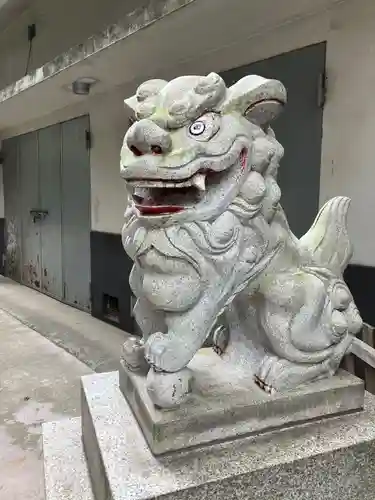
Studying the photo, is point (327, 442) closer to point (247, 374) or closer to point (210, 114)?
point (247, 374)

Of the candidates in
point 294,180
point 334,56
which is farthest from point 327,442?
point 334,56

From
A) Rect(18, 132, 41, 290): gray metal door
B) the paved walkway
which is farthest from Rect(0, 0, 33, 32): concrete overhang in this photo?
the paved walkway

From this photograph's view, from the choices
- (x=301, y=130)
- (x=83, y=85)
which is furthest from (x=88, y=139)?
(x=301, y=130)

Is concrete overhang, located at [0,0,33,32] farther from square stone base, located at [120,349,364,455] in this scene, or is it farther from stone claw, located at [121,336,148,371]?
square stone base, located at [120,349,364,455]

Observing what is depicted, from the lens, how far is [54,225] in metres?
3.88

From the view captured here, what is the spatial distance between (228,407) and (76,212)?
2.85m

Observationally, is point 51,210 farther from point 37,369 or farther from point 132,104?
point 132,104

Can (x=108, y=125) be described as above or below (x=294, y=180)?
above

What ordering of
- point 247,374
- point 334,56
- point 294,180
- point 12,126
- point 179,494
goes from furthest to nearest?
point 12,126 → point 294,180 → point 334,56 → point 247,374 → point 179,494

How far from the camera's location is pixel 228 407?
87 cm

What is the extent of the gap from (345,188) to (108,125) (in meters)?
1.75

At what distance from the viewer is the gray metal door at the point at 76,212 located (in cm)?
333

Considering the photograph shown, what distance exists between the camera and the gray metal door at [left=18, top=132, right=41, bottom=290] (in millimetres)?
4168

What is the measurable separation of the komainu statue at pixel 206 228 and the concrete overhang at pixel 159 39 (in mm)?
902
